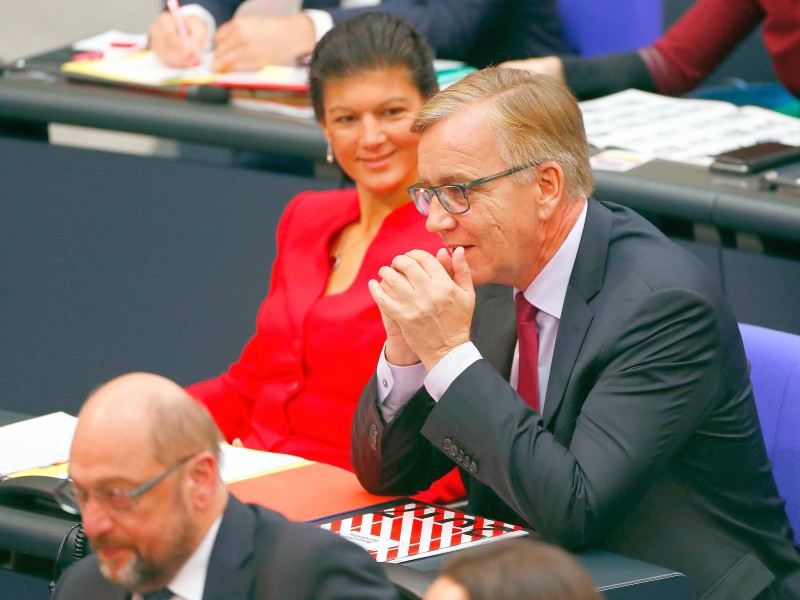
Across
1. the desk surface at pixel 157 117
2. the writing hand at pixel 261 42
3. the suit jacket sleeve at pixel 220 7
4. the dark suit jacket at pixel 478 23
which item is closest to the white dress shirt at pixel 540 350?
the desk surface at pixel 157 117

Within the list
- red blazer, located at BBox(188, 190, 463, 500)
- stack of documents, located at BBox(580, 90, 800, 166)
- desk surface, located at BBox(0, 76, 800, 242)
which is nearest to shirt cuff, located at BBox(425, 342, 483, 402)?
red blazer, located at BBox(188, 190, 463, 500)

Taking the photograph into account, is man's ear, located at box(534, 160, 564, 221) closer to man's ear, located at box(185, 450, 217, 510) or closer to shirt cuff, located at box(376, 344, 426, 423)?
shirt cuff, located at box(376, 344, 426, 423)

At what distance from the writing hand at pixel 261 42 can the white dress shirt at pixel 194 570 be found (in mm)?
2413

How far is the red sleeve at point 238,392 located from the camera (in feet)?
9.98

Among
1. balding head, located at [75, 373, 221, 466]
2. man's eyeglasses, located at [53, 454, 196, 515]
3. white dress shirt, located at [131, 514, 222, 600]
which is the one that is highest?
balding head, located at [75, 373, 221, 466]

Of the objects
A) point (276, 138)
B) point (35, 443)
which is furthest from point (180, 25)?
point (35, 443)

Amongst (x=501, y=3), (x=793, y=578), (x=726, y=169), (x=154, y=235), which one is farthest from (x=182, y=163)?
(x=793, y=578)

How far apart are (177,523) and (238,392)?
138cm

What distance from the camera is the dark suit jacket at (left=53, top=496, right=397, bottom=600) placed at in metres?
1.67

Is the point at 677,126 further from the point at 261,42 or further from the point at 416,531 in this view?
the point at 416,531

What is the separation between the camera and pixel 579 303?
2264 millimetres

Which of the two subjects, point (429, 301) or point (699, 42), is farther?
point (699, 42)

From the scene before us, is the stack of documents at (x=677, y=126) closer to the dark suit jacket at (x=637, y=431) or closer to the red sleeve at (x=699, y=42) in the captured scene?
the red sleeve at (x=699, y=42)

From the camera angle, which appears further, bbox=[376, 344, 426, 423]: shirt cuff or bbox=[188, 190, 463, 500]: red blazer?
bbox=[188, 190, 463, 500]: red blazer
